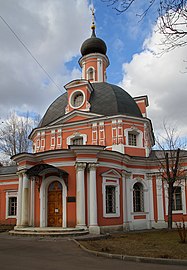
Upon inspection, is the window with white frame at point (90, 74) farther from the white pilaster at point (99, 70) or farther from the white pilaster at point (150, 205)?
the white pilaster at point (150, 205)

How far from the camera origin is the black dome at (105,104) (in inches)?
842

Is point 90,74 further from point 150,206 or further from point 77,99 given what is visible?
point 150,206

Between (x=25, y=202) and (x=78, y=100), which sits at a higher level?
(x=78, y=100)

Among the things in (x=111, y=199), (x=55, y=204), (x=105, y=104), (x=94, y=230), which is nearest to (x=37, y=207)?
(x=55, y=204)

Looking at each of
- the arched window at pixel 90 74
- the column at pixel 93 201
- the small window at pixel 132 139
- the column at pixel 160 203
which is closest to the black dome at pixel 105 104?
the small window at pixel 132 139

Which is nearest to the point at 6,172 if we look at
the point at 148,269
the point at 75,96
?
the point at 75,96

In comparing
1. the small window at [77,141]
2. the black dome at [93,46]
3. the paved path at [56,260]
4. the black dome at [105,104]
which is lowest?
the paved path at [56,260]

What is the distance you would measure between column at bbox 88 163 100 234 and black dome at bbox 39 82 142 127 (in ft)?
18.3

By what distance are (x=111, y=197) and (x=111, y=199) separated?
0.12m

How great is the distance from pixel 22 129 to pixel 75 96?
528 inches

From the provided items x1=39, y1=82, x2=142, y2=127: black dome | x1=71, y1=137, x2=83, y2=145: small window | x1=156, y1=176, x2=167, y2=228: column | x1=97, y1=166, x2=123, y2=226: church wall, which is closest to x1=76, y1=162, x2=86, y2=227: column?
x1=97, y1=166, x2=123, y2=226: church wall

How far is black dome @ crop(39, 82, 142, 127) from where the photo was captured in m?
21.4

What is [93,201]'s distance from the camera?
1627 cm

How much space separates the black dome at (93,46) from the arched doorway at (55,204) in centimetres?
1547
